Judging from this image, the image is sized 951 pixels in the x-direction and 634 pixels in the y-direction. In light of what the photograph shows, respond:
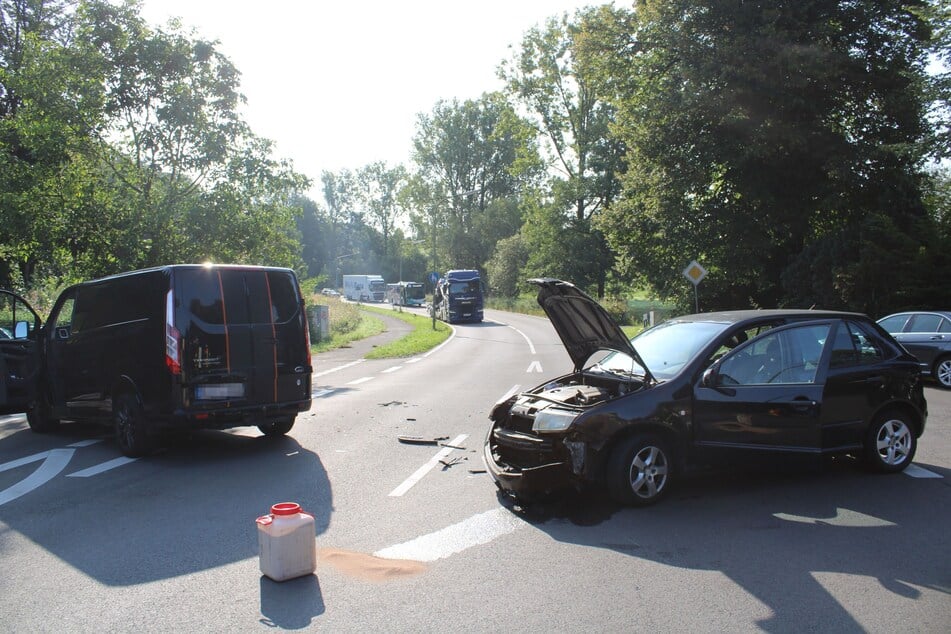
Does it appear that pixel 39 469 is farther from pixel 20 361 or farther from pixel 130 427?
pixel 20 361

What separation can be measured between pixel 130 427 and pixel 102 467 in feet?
1.68

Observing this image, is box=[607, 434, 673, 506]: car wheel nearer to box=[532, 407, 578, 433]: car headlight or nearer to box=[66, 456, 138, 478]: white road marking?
box=[532, 407, 578, 433]: car headlight

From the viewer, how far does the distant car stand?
44.8 ft

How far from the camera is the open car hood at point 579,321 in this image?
6037 mm

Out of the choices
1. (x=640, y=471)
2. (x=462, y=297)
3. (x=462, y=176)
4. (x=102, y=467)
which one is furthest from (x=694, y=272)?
(x=462, y=176)

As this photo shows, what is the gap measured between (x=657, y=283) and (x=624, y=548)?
2753 centimetres

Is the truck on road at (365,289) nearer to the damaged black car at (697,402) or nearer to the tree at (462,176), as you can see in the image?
the tree at (462,176)

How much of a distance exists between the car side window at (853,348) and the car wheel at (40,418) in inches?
367

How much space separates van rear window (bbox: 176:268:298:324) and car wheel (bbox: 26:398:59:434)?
3.52 meters

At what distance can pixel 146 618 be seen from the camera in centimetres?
378

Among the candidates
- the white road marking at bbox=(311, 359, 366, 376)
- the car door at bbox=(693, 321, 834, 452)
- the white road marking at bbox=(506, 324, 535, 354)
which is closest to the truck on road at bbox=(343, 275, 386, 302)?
the white road marking at bbox=(506, 324, 535, 354)

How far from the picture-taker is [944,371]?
13688 mm

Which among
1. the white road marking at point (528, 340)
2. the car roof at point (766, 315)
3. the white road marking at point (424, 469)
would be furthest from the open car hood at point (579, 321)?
the white road marking at point (528, 340)

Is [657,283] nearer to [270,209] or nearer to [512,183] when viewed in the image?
[270,209]
